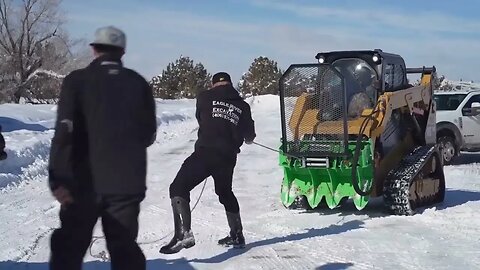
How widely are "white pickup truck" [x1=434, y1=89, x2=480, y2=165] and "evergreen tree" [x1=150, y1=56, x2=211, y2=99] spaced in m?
69.6

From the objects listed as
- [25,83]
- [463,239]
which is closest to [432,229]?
[463,239]

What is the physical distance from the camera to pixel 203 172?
700 cm

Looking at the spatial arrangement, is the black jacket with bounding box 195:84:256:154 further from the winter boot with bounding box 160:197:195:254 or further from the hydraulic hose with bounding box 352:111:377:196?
the hydraulic hose with bounding box 352:111:377:196

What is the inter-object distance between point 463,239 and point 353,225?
4.47ft

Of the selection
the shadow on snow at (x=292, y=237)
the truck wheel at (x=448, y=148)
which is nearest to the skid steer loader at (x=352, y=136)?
the shadow on snow at (x=292, y=237)

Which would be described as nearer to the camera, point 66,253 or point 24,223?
point 66,253

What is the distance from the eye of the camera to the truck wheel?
16.5 m

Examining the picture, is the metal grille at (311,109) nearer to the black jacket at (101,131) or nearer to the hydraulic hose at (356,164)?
the hydraulic hose at (356,164)

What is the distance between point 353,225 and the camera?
8789mm

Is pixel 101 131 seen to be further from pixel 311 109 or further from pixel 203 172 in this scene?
pixel 311 109

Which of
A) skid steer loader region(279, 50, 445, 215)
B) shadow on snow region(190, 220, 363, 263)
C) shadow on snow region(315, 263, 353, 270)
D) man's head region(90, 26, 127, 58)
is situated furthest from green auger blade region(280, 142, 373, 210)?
man's head region(90, 26, 127, 58)

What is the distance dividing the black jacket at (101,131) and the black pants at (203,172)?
2599 millimetres

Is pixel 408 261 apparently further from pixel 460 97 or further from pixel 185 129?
pixel 185 129

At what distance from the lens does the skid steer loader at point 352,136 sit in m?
9.12
